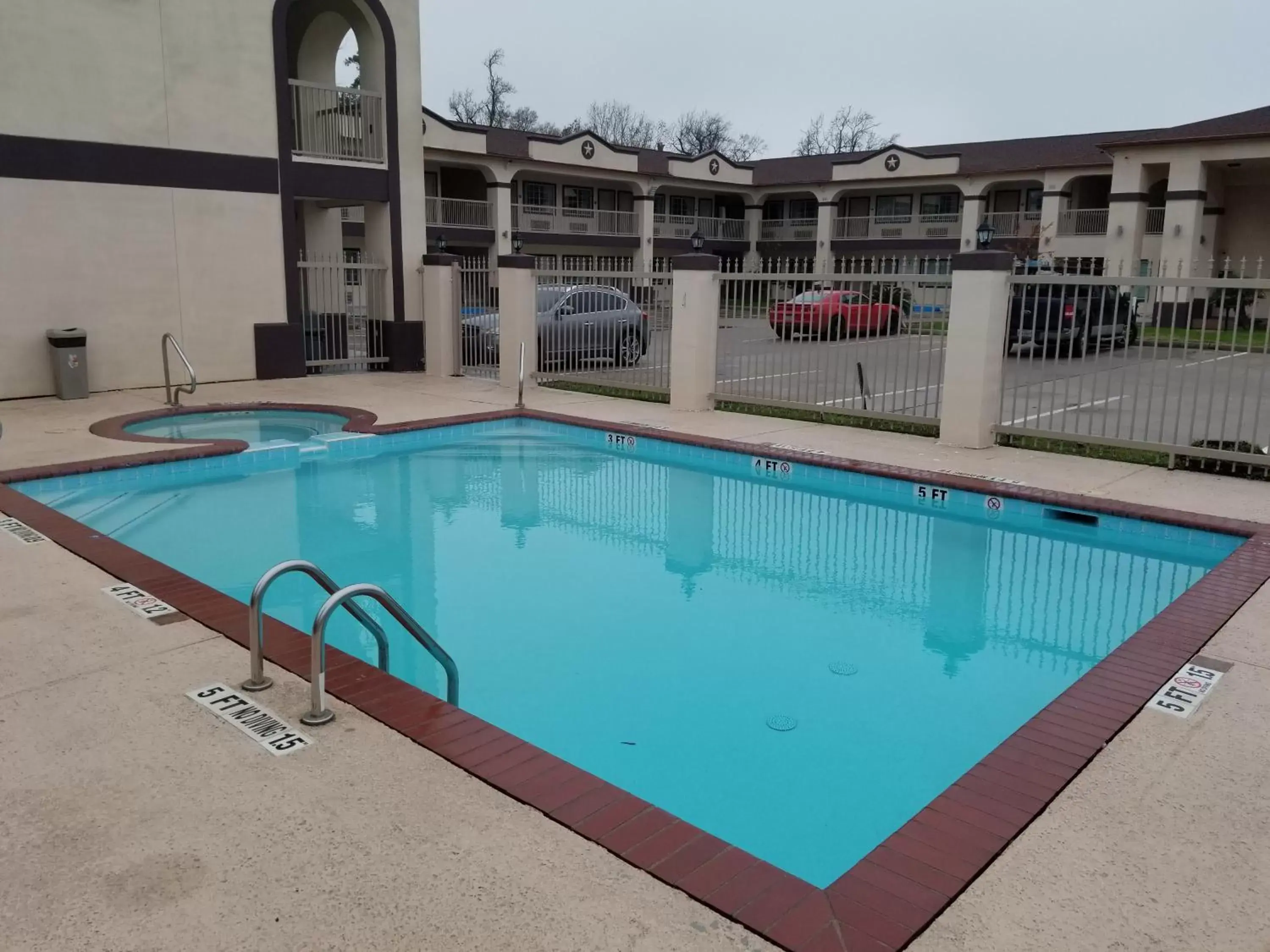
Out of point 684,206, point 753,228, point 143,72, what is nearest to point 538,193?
point 684,206

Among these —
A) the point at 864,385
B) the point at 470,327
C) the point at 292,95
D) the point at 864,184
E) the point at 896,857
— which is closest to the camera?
the point at 896,857

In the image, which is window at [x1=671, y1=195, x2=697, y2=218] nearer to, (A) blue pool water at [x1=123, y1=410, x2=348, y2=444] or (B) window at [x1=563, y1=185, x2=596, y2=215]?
(B) window at [x1=563, y1=185, x2=596, y2=215]

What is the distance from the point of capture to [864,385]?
41.8 ft

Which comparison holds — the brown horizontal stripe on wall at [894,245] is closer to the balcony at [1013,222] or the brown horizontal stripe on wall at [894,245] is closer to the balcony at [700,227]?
the balcony at [1013,222]

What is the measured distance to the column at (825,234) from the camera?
42.8 m

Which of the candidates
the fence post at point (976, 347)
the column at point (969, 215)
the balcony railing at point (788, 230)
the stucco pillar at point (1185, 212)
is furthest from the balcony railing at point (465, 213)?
the fence post at point (976, 347)

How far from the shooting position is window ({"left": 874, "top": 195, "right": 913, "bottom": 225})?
140ft

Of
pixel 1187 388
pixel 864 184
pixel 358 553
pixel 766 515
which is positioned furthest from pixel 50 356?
pixel 864 184

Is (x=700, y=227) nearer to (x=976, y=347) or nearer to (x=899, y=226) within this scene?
Result: (x=899, y=226)

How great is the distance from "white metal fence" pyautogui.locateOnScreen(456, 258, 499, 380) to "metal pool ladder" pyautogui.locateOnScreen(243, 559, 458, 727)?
14.0 m

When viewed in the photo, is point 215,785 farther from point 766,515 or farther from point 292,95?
point 292,95

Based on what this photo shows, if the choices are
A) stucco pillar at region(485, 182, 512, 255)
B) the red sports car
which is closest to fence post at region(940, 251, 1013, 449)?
the red sports car

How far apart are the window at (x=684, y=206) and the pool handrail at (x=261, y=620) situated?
41517 millimetres

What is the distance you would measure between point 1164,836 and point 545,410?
11.4 metres
